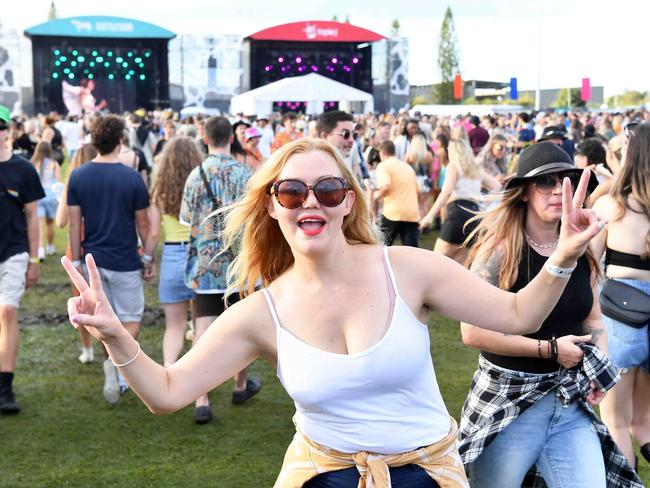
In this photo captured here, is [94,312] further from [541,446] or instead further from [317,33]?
[317,33]

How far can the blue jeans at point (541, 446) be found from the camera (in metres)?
3.30

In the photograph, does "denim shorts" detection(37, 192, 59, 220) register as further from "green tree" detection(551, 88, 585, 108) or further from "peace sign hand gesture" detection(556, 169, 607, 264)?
"green tree" detection(551, 88, 585, 108)

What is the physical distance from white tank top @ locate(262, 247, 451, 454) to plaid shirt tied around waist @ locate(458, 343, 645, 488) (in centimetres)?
91

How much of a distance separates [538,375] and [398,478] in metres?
1.12

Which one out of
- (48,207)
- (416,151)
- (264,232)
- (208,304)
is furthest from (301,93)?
(264,232)

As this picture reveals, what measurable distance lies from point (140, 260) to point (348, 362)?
14.6 feet

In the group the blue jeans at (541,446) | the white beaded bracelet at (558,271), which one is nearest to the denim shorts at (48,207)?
the blue jeans at (541,446)

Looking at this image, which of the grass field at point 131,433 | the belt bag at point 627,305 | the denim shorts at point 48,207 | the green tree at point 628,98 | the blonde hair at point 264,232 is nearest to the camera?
the blonde hair at point 264,232

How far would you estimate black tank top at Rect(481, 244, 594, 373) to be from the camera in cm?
341

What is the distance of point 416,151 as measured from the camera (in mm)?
14664

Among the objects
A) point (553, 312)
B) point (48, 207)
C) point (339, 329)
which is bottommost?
point (48, 207)

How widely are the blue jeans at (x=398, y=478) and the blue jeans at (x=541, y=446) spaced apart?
93cm

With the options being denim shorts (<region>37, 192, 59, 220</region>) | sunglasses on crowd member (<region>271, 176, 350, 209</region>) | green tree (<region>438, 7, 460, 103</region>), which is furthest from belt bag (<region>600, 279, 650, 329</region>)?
green tree (<region>438, 7, 460, 103</region>)

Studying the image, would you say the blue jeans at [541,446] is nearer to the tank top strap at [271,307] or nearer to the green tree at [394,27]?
the tank top strap at [271,307]
